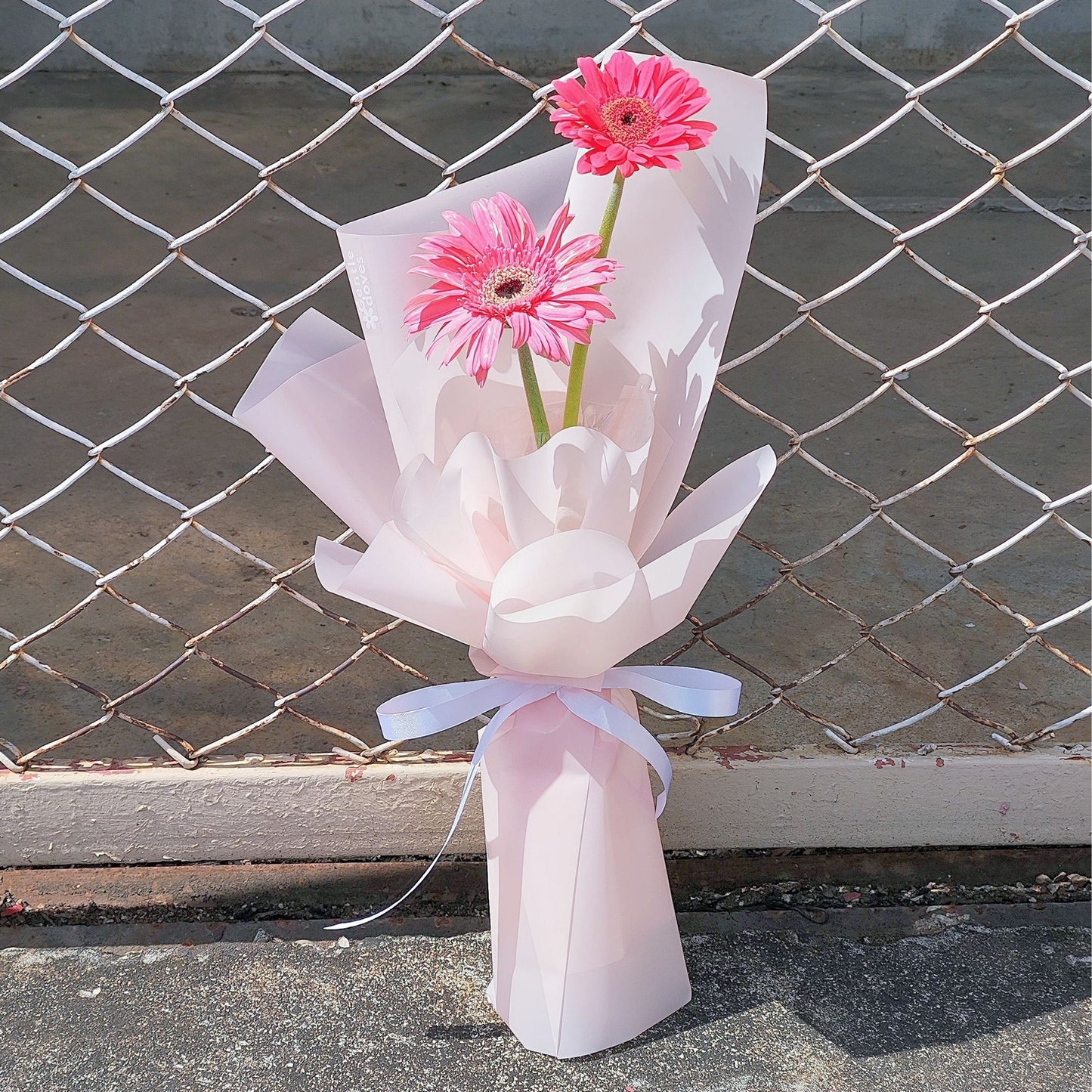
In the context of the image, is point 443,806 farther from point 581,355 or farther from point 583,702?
point 581,355

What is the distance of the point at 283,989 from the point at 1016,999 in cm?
65

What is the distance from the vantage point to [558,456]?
0.76 m

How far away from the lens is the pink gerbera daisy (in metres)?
0.71

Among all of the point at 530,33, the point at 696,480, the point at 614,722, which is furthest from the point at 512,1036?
the point at 530,33

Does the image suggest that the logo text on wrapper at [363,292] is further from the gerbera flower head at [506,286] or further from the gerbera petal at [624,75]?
the gerbera petal at [624,75]

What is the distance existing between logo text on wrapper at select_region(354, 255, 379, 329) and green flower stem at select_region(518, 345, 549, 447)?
0.38 feet

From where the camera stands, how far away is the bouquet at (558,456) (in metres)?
0.74

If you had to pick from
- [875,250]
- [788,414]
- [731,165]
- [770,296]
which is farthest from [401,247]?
[875,250]

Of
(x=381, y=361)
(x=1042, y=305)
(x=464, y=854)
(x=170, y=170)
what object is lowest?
(x=170, y=170)

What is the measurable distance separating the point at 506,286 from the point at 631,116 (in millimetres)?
131

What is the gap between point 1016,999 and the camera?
1014 mm

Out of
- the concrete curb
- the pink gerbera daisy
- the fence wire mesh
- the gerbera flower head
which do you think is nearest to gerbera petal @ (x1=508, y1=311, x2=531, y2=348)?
the gerbera flower head

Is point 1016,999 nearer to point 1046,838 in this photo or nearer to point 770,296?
point 1046,838

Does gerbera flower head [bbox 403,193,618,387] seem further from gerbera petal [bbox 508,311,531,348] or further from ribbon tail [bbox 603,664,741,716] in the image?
ribbon tail [bbox 603,664,741,716]
